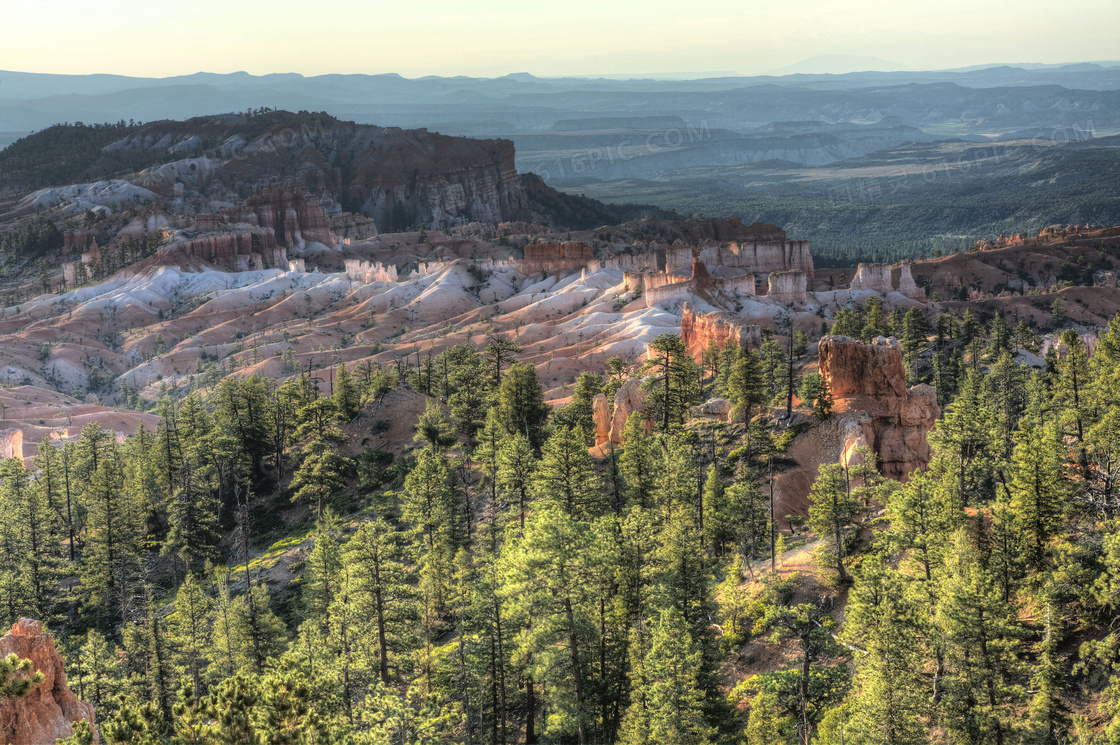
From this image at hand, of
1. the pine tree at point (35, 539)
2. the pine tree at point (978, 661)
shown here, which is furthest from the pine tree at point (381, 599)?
the pine tree at point (35, 539)

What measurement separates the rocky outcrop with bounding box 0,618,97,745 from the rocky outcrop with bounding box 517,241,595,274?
502 ft

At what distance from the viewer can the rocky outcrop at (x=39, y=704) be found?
28062 millimetres

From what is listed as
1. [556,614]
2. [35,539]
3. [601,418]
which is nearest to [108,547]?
[35,539]

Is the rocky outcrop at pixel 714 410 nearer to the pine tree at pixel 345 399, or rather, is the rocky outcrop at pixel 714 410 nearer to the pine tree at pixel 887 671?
the pine tree at pixel 345 399

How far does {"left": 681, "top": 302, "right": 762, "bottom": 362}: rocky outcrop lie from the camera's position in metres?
98.1

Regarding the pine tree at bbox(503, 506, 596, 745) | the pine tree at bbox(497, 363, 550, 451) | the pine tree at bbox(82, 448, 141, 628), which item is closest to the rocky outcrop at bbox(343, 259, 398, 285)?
the pine tree at bbox(497, 363, 550, 451)

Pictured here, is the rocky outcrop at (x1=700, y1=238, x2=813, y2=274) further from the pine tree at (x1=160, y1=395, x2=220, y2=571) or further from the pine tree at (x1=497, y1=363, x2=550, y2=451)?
the pine tree at (x1=160, y1=395, x2=220, y2=571)

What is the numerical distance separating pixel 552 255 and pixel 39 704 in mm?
158823

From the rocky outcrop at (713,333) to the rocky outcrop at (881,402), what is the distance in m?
24.1

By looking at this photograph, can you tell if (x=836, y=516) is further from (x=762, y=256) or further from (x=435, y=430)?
(x=762, y=256)

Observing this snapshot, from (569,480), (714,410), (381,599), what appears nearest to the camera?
(381,599)

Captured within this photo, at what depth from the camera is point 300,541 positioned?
7412 cm

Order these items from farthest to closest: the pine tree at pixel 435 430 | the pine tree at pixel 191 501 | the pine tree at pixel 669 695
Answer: the pine tree at pixel 435 430, the pine tree at pixel 191 501, the pine tree at pixel 669 695

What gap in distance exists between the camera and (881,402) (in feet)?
214
